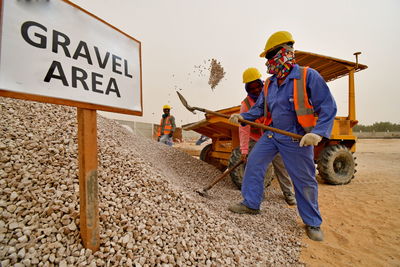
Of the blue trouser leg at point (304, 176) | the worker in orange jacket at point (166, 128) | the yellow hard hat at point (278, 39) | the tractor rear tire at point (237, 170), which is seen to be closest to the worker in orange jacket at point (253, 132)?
the tractor rear tire at point (237, 170)

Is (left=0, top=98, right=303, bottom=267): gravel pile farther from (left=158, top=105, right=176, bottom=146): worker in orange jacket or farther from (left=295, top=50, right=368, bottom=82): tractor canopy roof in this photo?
(left=158, top=105, right=176, bottom=146): worker in orange jacket

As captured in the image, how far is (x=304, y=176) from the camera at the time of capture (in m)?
1.99

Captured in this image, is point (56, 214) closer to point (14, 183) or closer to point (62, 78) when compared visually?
point (14, 183)

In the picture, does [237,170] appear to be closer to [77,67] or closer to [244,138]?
[244,138]

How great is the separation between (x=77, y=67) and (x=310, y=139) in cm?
196

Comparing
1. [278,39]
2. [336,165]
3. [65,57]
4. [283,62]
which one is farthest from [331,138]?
[65,57]

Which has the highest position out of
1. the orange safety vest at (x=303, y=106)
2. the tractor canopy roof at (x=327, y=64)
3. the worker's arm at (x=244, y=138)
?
the tractor canopy roof at (x=327, y=64)

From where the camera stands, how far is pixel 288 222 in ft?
7.41

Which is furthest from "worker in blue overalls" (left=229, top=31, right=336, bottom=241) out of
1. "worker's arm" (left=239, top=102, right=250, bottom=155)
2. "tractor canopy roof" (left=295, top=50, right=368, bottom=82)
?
"tractor canopy roof" (left=295, top=50, right=368, bottom=82)

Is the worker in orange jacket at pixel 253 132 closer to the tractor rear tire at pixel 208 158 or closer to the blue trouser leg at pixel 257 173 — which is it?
the blue trouser leg at pixel 257 173

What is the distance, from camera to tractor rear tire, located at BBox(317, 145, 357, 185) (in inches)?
156

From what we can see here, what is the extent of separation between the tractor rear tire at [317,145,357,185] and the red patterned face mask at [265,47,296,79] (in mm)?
2692

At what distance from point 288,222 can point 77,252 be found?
2.13m

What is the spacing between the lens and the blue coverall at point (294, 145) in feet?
6.33
